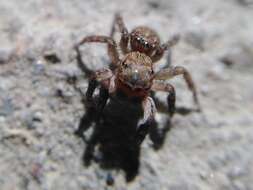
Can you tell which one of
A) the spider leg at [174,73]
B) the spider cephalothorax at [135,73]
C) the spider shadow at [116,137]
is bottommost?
the spider shadow at [116,137]

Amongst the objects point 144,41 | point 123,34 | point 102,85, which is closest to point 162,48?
point 144,41

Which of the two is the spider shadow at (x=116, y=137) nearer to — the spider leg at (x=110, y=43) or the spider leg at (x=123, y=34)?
the spider leg at (x=110, y=43)

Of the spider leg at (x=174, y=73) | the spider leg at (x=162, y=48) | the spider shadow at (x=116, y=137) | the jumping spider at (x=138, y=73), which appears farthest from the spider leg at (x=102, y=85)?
the spider leg at (x=162, y=48)

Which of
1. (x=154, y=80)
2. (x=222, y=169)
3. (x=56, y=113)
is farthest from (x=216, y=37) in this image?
(x=56, y=113)

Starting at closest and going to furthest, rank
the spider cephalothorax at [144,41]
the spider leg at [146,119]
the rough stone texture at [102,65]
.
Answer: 1. the spider leg at [146,119]
2. the rough stone texture at [102,65]
3. the spider cephalothorax at [144,41]

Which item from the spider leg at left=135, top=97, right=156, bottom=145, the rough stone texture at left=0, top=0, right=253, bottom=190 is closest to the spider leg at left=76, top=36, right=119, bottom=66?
the rough stone texture at left=0, top=0, right=253, bottom=190
